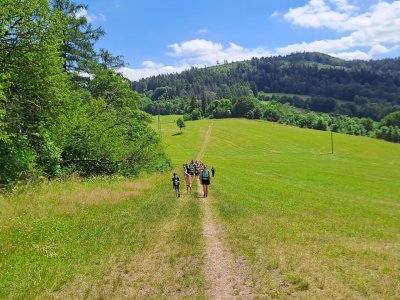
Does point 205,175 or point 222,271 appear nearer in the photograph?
point 222,271

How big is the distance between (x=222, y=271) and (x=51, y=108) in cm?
1609

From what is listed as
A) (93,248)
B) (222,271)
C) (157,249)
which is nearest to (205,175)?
(157,249)

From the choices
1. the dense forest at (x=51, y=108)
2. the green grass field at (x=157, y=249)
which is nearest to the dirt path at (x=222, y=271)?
the green grass field at (x=157, y=249)

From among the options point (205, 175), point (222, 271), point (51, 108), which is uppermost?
point (51, 108)

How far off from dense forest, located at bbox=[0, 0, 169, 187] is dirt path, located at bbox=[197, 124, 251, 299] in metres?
10.4

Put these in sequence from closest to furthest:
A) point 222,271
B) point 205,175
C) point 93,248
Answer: point 222,271 < point 93,248 < point 205,175

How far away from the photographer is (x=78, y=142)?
2970 centimetres

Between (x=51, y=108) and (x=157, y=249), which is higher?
(x=51, y=108)

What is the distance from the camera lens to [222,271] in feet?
33.4

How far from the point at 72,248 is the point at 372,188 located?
4817 centimetres

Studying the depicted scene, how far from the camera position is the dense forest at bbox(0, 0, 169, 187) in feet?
62.7

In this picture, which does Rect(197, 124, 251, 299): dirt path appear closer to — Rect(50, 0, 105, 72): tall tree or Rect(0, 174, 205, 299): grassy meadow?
Rect(0, 174, 205, 299): grassy meadow

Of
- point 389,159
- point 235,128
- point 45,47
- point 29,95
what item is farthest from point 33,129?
point 235,128

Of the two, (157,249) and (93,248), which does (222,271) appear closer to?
(157,249)
